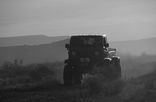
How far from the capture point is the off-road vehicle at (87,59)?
2347 cm

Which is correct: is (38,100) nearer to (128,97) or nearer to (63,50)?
(128,97)

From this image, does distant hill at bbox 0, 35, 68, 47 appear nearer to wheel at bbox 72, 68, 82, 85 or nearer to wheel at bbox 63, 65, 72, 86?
wheel at bbox 72, 68, 82, 85

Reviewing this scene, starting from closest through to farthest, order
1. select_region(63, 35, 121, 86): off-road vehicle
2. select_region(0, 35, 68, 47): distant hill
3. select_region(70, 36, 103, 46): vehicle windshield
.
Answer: select_region(63, 35, 121, 86): off-road vehicle → select_region(70, 36, 103, 46): vehicle windshield → select_region(0, 35, 68, 47): distant hill

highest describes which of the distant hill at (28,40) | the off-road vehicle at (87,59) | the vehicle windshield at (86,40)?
the vehicle windshield at (86,40)

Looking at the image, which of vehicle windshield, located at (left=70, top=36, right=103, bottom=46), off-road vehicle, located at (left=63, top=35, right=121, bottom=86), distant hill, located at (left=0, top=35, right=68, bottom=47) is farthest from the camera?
distant hill, located at (left=0, top=35, right=68, bottom=47)

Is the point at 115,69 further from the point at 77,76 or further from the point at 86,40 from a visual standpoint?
→ the point at 86,40

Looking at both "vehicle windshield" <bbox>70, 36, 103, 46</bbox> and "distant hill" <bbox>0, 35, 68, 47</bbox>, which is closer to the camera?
"vehicle windshield" <bbox>70, 36, 103, 46</bbox>

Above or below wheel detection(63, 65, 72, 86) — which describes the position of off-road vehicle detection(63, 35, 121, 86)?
above

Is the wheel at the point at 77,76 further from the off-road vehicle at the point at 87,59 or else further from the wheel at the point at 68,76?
the wheel at the point at 68,76

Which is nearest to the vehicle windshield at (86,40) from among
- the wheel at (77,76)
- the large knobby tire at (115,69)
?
the large knobby tire at (115,69)

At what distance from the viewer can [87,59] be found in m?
23.7

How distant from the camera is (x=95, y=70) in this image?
23.2 meters

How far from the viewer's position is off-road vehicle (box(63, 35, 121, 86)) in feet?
77.0

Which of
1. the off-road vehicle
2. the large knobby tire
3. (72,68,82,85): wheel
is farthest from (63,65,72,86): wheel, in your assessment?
the large knobby tire
